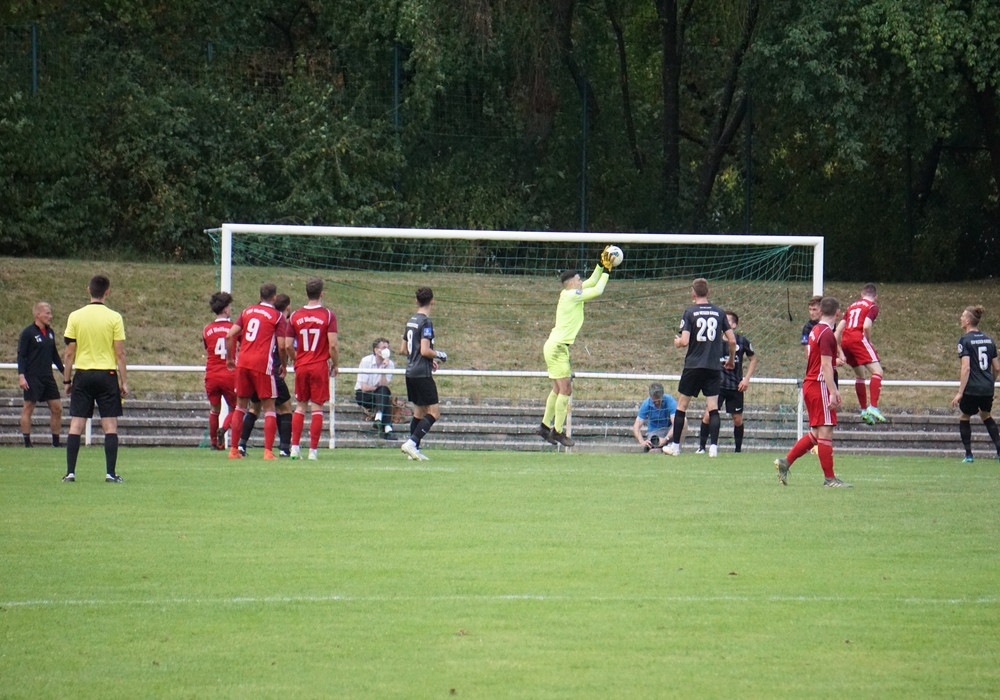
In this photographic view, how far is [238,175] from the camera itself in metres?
28.0

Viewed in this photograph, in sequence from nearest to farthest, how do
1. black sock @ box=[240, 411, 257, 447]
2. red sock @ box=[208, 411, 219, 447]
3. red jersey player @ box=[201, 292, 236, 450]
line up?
black sock @ box=[240, 411, 257, 447], red jersey player @ box=[201, 292, 236, 450], red sock @ box=[208, 411, 219, 447]

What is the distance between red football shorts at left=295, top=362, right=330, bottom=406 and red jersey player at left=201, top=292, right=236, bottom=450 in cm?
179

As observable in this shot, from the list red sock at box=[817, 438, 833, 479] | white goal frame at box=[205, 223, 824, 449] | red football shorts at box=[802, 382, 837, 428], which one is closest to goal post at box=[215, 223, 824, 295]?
white goal frame at box=[205, 223, 824, 449]

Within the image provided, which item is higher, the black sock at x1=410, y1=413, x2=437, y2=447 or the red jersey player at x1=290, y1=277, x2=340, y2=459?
the red jersey player at x1=290, y1=277, x2=340, y2=459

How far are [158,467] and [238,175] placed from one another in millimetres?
15369

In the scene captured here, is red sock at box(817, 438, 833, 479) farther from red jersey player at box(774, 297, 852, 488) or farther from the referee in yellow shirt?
the referee in yellow shirt

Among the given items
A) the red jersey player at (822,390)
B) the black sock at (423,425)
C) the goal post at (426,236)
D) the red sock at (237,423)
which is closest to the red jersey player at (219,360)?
the goal post at (426,236)

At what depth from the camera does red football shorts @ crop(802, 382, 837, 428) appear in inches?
457

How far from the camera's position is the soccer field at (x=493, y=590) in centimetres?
542

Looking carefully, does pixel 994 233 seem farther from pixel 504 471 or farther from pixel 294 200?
pixel 504 471

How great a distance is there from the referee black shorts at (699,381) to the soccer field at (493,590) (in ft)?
11.8

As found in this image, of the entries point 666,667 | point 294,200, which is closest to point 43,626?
point 666,667

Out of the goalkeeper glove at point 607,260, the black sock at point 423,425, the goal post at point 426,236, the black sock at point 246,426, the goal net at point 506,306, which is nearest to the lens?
the black sock at point 423,425

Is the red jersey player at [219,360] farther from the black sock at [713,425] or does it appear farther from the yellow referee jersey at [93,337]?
the black sock at [713,425]
